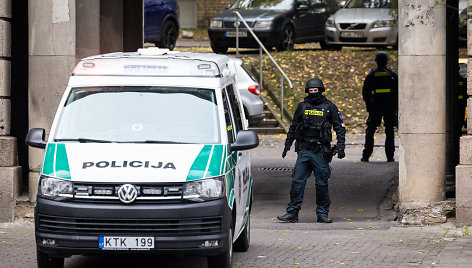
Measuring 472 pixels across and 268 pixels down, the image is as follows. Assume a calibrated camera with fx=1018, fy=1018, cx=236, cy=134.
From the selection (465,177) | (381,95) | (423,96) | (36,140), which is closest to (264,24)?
(381,95)

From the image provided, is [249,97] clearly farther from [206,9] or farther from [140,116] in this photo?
[206,9]

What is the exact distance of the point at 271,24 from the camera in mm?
26906

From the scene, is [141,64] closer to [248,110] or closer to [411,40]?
[411,40]

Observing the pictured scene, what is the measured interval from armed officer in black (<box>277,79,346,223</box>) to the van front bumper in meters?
4.37

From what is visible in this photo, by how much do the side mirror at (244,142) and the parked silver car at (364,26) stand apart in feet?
59.5

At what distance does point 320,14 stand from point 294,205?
16.9 meters

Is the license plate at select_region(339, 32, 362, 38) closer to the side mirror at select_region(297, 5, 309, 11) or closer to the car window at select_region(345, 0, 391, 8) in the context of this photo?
the car window at select_region(345, 0, 391, 8)

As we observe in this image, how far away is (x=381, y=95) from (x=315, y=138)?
5.54 metres

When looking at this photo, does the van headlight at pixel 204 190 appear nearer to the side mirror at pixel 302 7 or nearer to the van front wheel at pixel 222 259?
the van front wheel at pixel 222 259

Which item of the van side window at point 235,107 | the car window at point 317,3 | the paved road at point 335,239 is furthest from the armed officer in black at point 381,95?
the car window at point 317,3

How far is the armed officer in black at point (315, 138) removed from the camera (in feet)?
41.0

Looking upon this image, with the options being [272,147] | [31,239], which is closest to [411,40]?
[31,239]

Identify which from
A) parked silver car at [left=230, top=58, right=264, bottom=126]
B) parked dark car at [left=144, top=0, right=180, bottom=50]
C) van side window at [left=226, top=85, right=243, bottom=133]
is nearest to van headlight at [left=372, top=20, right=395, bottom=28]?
parked dark car at [left=144, top=0, right=180, bottom=50]

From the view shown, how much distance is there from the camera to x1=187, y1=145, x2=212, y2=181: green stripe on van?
8258mm
